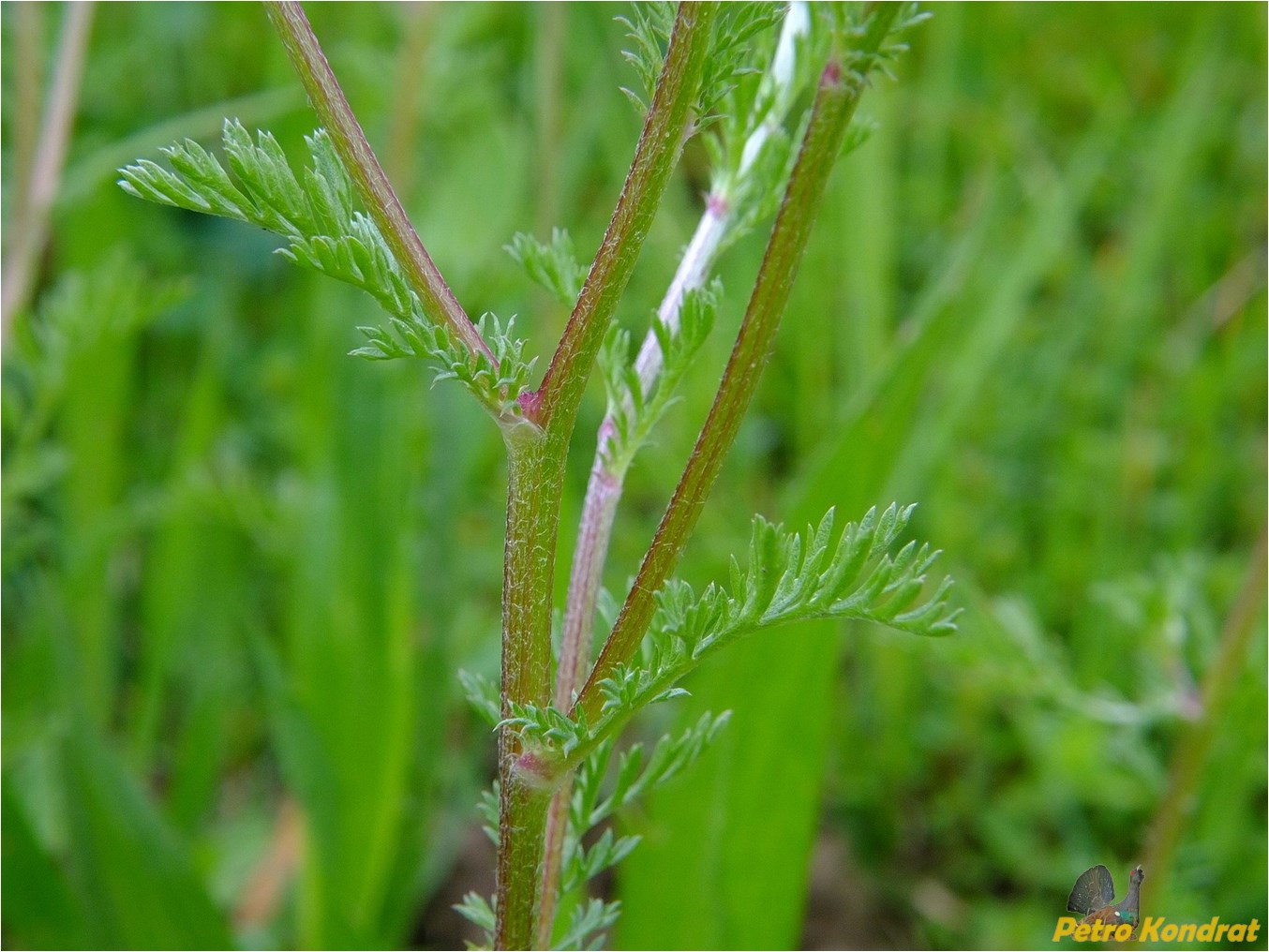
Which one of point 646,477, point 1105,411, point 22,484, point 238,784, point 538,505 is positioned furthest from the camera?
point 1105,411

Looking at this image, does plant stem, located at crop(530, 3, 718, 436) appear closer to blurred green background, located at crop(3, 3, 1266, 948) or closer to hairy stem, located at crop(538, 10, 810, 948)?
hairy stem, located at crop(538, 10, 810, 948)

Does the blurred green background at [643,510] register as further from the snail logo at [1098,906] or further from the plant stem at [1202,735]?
the snail logo at [1098,906]

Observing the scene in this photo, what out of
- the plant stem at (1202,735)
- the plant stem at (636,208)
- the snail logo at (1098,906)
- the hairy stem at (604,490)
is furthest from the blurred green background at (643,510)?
the plant stem at (636,208)

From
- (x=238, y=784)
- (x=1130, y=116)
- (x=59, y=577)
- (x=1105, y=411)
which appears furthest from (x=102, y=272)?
(x=1130, y=116)

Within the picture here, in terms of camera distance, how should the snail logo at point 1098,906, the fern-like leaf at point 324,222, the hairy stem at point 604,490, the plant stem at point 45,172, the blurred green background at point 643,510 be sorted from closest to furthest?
the fern-like leaf at point 324,222
the hairy stem at point 604,490
the snail logo at point 1098,906
the blurred green background at point 643,510
the plant stem at point 45,172

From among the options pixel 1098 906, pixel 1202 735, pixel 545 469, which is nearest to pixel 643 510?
pixel 1202 735

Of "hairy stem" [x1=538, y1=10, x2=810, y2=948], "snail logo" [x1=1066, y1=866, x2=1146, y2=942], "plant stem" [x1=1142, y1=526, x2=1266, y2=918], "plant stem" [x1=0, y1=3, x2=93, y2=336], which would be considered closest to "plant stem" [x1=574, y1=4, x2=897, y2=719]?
"hairy stem" [x1=538, y1=10, x2=810, y2=948]

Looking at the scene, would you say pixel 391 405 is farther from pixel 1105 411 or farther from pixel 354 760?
pixel 1105 411
